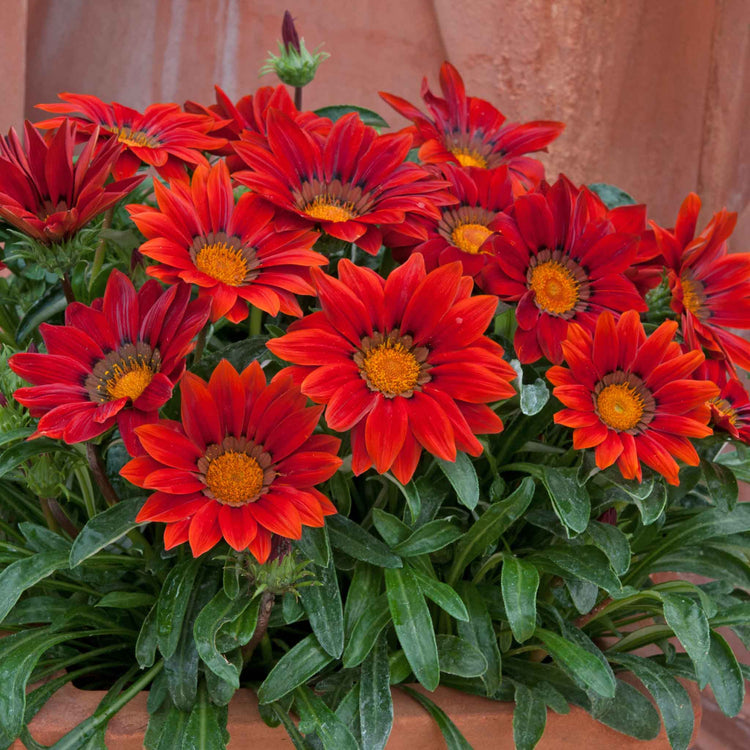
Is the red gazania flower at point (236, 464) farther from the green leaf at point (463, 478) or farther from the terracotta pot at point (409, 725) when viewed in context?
the terracotta pot at point (409, 725)

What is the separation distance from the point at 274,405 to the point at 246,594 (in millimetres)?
141

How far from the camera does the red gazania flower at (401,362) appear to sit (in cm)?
54

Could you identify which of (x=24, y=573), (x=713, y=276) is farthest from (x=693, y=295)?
(x=24, y=573)

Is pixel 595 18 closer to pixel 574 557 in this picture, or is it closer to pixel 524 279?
pixel 524 279

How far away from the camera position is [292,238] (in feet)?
2.04

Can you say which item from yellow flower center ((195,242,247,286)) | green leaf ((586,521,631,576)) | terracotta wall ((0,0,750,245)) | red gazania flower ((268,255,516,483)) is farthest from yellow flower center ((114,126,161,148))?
terracotta wall ((0,0,750,245))

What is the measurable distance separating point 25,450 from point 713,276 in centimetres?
55

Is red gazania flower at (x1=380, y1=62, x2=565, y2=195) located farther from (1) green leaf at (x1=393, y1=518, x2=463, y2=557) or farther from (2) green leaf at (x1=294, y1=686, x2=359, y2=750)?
(2) green leaf at (x1=294, y1=686, x2=359, y2=750)

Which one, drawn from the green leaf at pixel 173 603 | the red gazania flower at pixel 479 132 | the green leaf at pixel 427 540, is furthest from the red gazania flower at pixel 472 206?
the green leaf at pixel 173 603

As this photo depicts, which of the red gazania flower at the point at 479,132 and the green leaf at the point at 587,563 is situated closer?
the green leaf at the point at 587,563

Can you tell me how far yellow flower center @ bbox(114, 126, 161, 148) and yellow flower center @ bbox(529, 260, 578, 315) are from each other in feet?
1.04

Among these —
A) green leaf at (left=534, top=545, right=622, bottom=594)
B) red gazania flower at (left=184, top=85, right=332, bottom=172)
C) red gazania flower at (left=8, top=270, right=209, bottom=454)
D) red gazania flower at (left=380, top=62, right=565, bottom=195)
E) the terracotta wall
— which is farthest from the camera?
the terracotta wall

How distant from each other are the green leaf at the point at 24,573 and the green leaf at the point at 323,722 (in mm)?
194

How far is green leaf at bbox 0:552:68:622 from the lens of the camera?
1.96ft
